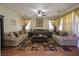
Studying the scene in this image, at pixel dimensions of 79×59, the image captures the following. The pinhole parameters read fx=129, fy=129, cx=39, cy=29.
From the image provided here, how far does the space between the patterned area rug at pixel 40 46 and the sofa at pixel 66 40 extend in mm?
163

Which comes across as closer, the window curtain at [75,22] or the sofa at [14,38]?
the window curtain at [75,22]

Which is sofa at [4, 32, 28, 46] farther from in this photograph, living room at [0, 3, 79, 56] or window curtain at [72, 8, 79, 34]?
window curtain at [72, 8, 79, 34]

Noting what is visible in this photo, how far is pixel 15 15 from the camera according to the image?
539cm

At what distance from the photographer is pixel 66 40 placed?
5434mm

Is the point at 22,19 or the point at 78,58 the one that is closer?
the point at 78,58

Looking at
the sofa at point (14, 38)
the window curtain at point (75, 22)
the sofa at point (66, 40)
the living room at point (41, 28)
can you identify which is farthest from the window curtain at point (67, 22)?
the sofa at point (14, 38)

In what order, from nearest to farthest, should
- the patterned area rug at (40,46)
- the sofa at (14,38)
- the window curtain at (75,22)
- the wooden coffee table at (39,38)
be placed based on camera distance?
the window curtain at (75,22)
the sofa at (14,38)
the patterned area rug at (40,46)
the wooden coffee table at (39,38)

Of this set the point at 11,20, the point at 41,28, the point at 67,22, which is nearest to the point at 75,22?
the point at 67,22

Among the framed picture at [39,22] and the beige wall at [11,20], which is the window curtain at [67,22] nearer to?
the framed picture at [39,22]

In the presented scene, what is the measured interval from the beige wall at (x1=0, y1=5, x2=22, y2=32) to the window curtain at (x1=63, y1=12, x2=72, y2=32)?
5.99ft

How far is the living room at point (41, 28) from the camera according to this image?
509cm

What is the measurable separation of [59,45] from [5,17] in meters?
2.53

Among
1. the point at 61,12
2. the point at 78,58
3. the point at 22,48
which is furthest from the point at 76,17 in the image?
the point at 22,48

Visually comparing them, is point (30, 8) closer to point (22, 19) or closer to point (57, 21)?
point (22, 19)
